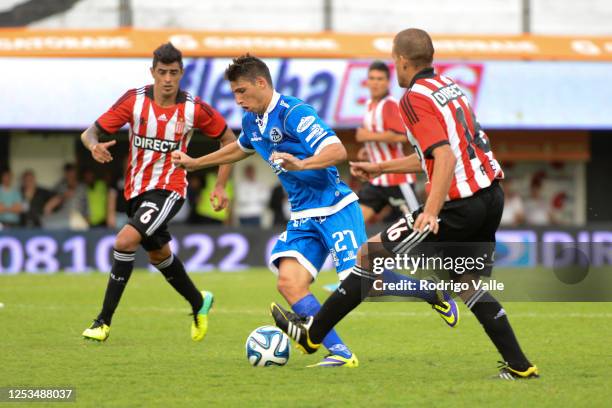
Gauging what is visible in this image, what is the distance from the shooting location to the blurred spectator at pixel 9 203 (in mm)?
18391

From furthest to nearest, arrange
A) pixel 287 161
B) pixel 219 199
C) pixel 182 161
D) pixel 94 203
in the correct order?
pixel 94 203 < pixel 219 199 < pixel 182 161 < pixel 287 161

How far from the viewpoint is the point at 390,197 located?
42.1 feet

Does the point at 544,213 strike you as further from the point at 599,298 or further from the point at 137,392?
the point at 137,392

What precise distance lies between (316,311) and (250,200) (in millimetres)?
12578

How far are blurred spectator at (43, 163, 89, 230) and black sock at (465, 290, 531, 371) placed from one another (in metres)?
13.3

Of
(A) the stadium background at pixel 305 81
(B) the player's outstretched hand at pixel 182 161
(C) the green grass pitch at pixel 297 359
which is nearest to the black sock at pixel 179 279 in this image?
(C) the green grass pitch at pixel 297 359

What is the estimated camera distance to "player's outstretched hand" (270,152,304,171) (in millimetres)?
6555

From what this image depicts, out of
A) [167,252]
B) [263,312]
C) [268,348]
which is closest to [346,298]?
[268,348]

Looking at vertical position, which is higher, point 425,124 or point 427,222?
point 425,124

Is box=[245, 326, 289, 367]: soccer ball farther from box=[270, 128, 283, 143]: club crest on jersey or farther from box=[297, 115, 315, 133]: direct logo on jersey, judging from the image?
box=[297, 115, 315, 133]: direct logo on jersey

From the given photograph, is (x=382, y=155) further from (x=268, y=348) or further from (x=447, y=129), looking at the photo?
(x=447, y=129)

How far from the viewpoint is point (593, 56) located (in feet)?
65.0

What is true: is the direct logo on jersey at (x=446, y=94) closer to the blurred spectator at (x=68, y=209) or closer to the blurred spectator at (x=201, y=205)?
the blurred spectator at (x=201, y=205)

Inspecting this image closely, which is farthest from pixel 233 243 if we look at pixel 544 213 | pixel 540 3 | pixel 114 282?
pixel 114 282
